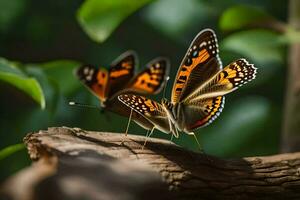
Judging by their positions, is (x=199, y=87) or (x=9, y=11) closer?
(x=199, y=87)

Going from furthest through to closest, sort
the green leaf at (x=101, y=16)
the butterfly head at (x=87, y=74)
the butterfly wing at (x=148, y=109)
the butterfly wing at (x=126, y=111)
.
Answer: the green leaf at (x=101, y=16) → the butterfly head at (x=87, y=74) → the butterfly wing at (x=126, y=111) → the butterfly wing at (x=148, y=109)

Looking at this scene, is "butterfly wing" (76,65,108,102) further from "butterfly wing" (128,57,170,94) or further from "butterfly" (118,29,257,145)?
"butterfly" (118,29,257,145)

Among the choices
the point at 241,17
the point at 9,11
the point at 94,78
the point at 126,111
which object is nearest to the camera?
the point at 126,111

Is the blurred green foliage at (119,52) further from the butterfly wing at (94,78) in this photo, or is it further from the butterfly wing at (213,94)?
the butterfly wing at (213,94)

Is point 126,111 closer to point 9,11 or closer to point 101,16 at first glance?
point 101,16

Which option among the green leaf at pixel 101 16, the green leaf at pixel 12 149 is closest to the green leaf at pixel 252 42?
the green leaf at pixel 101 16

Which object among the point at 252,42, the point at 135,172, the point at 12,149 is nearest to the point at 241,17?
the point at 252,42

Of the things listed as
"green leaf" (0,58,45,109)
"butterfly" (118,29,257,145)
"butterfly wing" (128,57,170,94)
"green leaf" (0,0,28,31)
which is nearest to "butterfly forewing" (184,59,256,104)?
"butterfly" (118,29,257,145)
